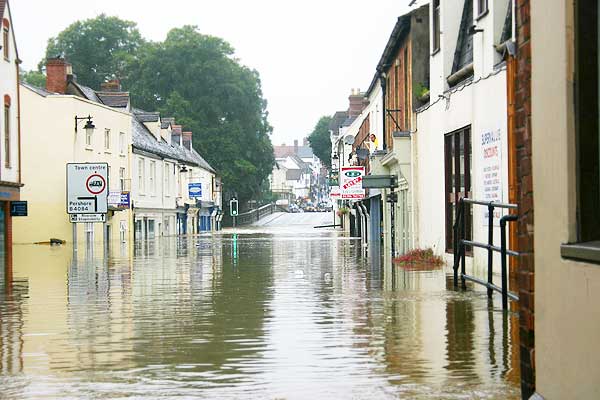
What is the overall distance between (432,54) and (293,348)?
16.1m

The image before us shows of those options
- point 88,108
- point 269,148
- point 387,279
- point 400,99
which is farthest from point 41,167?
point 269,148

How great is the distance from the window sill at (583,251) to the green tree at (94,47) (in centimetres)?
8951

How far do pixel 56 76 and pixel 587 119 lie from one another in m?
52.7

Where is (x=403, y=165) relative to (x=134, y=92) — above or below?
below

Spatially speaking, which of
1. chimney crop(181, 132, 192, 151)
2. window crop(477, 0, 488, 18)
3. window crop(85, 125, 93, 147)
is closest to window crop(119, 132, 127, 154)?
window crop(85, 125, 93, 147)

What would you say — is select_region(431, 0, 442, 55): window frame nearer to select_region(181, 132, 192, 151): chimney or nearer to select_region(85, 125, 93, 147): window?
select_region(85, 125, 93, 147): window

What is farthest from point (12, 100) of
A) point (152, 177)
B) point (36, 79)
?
point (36, 79)

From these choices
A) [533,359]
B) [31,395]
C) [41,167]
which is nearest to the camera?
[533,359]

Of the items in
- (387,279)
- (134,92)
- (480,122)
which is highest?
(134,92)

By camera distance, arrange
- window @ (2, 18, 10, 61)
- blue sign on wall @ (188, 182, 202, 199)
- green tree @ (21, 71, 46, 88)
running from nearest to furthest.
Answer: window @ (2, 18, 10, 61), blue sign on wall @ (188, 182, 202, 199), green tree @ (21, 71, 46, 88)

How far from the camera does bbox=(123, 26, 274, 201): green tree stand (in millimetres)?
87375

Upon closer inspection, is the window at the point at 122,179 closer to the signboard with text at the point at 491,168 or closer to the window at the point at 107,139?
the window at the point at 107,139

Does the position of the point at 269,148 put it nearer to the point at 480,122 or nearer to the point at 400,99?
the point at 400,99

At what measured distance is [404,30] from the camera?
29.5 m
